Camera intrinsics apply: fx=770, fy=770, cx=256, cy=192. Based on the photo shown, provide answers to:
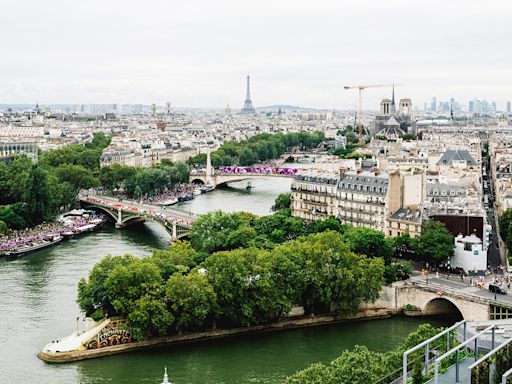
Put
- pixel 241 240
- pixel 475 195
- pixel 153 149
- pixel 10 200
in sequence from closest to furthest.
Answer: pixel 241 240 < pixel 475 195 < pixel 10 200 < pixel 153 149

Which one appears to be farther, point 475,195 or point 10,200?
point 10,200

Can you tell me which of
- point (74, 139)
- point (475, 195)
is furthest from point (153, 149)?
point (475, 195)

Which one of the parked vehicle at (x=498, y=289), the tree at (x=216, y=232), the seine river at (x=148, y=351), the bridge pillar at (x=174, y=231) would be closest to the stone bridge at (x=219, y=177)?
the bridge pillar at (x=174, y=231)

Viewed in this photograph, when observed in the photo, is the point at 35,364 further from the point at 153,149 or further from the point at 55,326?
the point at 153,149

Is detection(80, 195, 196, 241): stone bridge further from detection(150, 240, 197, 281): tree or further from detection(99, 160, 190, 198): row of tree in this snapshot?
detection(150, 240, 197, 281): tree

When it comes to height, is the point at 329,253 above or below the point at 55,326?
above

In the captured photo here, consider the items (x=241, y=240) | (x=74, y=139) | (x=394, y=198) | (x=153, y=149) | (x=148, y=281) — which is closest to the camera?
(x=148, y=281)
